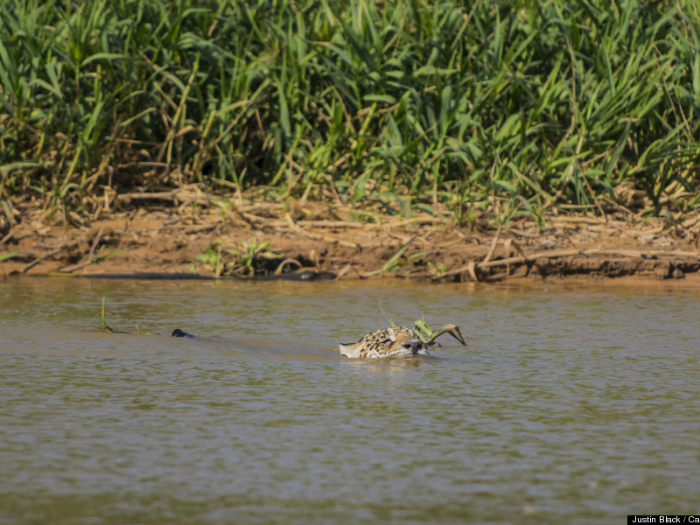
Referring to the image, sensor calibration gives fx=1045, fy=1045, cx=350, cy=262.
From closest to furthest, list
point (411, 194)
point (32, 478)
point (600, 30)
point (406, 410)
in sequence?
point (32, 478) < point (406, 410) < point (411, 194) < point (600, 30)

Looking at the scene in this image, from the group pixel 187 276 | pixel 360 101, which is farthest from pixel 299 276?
pixel 360 101

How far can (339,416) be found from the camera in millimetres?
3678

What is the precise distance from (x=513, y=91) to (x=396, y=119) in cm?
103

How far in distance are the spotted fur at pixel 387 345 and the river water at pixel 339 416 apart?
0.08 metres

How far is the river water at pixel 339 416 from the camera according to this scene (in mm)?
2775

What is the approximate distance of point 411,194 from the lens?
860cm

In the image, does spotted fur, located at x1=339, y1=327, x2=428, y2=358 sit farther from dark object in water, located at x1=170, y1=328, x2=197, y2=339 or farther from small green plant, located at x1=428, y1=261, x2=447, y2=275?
small green plant, located at x1=428, y1=261, x2=447, y2=275

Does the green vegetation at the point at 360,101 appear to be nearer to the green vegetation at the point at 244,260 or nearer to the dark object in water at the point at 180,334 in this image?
the green vegetation at the point at 244,260

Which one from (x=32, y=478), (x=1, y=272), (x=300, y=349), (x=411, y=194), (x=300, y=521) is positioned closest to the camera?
(x=300, y=521)

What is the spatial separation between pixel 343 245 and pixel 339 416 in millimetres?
4312

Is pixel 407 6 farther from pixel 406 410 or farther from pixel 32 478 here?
pixel 32 478

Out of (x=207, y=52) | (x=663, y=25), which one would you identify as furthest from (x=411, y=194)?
(x=663, y=25)

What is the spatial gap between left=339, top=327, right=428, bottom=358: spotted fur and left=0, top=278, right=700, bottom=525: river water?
8 cm

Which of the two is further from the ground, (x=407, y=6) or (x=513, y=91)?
(x=407, y=6)
